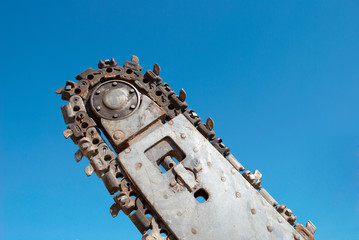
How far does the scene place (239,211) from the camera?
19.4 feet

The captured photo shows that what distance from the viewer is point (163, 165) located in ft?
20.9

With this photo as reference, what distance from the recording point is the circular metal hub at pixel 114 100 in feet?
22.2

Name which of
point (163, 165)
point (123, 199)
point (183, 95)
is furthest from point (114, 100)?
point (123, 199)

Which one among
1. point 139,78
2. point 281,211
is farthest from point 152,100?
point 281,211

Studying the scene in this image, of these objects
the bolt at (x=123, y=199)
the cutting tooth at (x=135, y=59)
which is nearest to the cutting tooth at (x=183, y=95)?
the cutting tooth at (x=135, y=59)

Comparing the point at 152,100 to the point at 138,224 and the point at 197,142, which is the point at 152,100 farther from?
the point at 138,224

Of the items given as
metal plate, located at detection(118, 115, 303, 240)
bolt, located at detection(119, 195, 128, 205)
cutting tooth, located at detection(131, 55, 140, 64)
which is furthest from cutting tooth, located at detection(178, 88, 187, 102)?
bolt, located at detection(119, 195, 128, 205)

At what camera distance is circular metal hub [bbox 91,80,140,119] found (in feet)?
22.2

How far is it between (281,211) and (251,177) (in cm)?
81

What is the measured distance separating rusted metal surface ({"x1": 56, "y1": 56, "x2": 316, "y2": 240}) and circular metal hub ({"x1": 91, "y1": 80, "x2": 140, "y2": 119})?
0.06 feet

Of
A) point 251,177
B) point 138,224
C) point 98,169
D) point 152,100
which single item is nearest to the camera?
point 138,224

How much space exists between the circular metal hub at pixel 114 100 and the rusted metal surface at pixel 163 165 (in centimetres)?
2

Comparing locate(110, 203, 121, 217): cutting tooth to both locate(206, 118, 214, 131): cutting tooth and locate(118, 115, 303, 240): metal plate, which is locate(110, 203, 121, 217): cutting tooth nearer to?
locate(118, 115, 303, 240): metal plate

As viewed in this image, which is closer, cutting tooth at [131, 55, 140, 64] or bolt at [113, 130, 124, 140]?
bolt at [113, 130, 124, 140]
